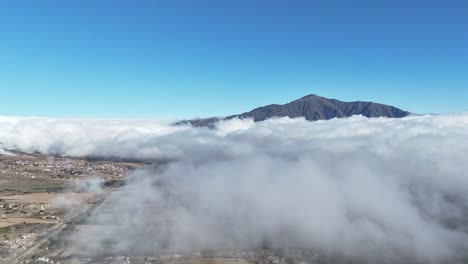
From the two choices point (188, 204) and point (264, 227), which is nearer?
point (264, 227)

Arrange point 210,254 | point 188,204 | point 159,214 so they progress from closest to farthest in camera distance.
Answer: point 210,254 → point 159,214 → point 188,204

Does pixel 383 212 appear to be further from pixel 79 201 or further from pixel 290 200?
pixel 79 201

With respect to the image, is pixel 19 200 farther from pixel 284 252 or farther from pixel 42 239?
pixel 284 252

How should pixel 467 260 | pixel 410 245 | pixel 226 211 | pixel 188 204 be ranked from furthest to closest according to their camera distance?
pixel 188 204
pixel 226 211
pixel 410 245
pixel 467 260

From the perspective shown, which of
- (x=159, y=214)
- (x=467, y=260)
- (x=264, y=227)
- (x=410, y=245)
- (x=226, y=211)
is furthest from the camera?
(x=226, y=211)

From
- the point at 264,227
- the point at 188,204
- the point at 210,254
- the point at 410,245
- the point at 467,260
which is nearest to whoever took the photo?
the point at 210,254

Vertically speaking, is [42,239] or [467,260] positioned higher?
[42,239]

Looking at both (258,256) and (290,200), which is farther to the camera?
(290,200)

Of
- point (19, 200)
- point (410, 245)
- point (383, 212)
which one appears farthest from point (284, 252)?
point (19, 200)

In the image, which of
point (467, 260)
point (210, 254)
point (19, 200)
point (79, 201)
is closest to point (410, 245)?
point (467, 260)
